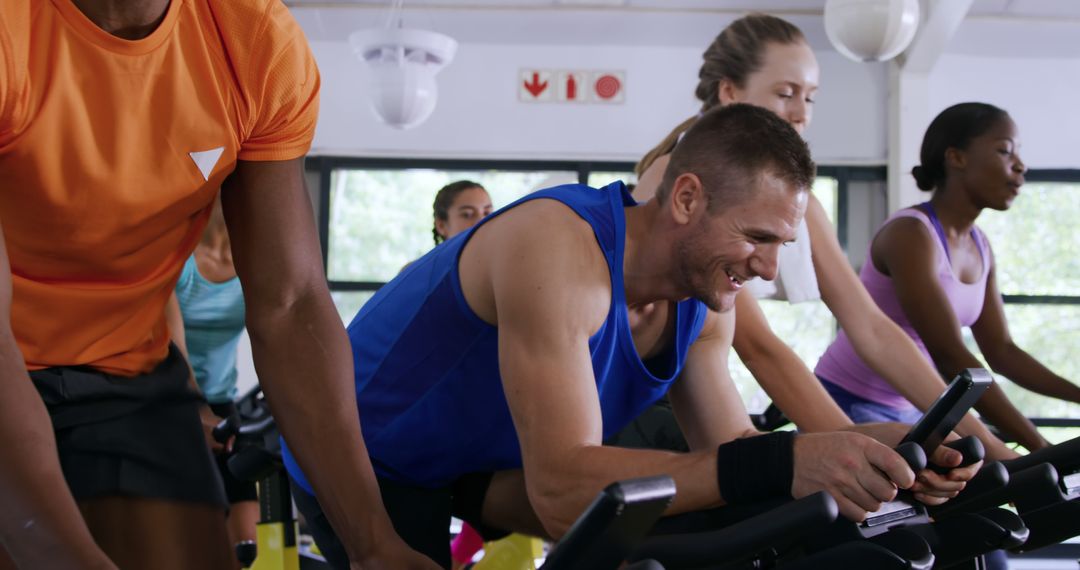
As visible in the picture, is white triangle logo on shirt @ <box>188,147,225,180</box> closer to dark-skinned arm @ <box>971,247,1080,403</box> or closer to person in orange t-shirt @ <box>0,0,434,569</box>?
person in orange t-shirt @ <box>0,0,434,569</box>

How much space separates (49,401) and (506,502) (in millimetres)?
694

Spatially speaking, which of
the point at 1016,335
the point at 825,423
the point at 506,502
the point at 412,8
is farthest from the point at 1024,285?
the point at 506,502

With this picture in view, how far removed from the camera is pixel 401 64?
4293 mm

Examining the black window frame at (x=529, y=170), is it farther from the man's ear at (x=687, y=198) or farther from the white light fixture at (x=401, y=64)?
the man's ear at (x=687, y=198)

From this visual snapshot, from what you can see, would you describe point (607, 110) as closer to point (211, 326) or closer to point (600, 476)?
point (211, 326)

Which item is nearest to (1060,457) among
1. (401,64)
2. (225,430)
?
(225,430)

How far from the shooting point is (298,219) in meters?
1.25

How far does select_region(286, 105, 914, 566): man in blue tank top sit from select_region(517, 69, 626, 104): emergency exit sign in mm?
5104

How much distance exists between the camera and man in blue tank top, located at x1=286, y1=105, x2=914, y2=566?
133cm

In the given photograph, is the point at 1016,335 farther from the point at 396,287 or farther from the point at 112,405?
the point at 112,405

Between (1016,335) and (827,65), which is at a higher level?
(827,65)

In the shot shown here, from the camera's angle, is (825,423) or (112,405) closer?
(112,405)

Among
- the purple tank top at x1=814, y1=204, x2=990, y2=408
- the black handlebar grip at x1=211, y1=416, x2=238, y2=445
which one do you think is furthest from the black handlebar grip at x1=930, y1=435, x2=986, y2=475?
the black handlebar grip at x1=211, y1=416, x2=238, y2=445

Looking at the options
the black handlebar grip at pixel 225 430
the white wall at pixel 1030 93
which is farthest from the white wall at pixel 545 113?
the black handlebar grip at pixel 225 430
